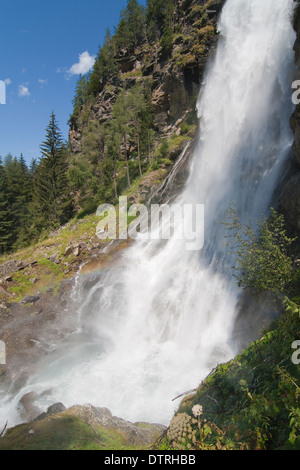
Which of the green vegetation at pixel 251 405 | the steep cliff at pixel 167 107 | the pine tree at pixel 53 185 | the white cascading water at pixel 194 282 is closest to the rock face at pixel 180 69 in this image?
the steep cliff at pixel 167 107

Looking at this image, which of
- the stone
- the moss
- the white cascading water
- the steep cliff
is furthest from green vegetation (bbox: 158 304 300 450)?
the steep cliff

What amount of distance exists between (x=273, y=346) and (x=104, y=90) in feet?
194

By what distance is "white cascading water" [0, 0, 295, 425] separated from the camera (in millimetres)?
11066

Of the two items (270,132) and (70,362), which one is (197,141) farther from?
(70,362)

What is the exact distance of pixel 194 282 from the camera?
15.5 metres

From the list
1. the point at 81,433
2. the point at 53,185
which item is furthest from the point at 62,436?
the point at 53,185

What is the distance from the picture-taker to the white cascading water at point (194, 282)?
36.3ft

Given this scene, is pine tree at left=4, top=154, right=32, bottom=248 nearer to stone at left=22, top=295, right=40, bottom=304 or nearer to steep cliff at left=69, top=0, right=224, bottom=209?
steep cliff at left=69, top=0, right=224, bottom=209

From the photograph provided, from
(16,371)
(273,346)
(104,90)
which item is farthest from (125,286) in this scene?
(104,90)

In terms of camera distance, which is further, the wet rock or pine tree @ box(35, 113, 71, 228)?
pine tree @ box(35, 113, 71, 228)

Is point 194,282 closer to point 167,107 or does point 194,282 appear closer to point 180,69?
point 180,69

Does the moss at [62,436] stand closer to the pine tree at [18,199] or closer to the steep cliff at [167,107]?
the steep cliff at [167,107]

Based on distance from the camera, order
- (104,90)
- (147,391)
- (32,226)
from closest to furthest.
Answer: (147,391) < (32,226) < (104,90)
